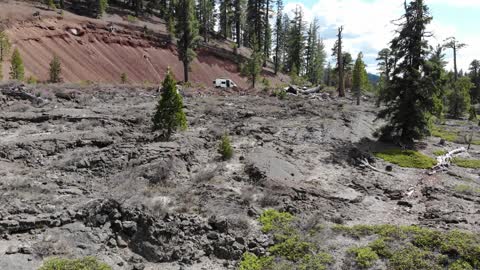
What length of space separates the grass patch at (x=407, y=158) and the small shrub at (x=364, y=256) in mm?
11856

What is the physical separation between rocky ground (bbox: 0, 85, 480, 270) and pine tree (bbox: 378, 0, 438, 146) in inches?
96.2

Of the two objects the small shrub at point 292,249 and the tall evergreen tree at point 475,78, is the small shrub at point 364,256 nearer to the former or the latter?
the small shrub at point 292,249

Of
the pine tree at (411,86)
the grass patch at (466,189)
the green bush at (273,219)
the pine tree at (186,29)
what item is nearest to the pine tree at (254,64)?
the pine tree at (186,29)

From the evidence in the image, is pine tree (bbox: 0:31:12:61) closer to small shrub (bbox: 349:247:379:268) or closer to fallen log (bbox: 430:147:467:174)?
small shrub (bbox: 349:247:379:268)

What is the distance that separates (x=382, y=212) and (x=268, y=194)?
14.7 feet

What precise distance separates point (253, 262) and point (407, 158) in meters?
15.3

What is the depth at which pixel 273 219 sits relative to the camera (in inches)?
508

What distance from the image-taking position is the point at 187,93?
3209 cm

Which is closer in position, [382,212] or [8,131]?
[382,212]

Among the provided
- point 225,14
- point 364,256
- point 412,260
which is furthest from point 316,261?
point 225,14

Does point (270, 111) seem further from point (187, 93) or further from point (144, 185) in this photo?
point (144, 185)

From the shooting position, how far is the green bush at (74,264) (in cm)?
879

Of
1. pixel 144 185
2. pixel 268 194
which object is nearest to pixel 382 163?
pixel 268 194

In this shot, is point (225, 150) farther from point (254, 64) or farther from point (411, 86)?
point (254, 64)
